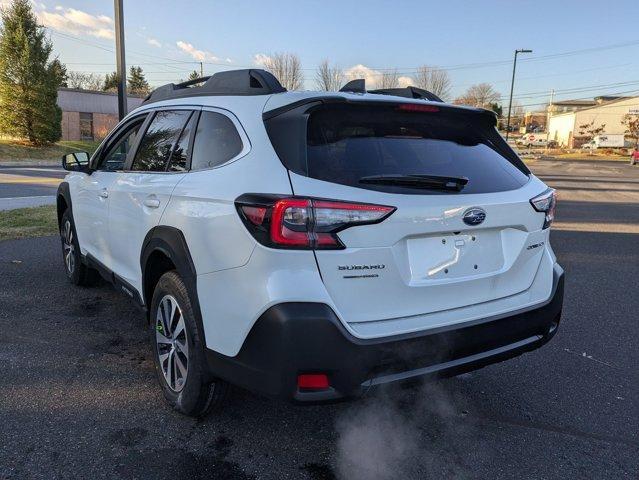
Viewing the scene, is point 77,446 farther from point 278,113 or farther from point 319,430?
point 278,113

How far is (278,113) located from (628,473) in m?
2.43

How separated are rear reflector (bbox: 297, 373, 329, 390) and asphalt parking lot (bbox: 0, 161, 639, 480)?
263mm

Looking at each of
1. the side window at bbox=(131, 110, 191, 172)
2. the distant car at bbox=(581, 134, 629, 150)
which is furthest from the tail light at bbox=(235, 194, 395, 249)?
the distant car at bbox=(581, 134, 629, 150)

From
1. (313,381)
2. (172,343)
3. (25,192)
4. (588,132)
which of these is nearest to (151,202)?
(172,343)

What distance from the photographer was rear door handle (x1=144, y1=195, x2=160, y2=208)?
307 cm

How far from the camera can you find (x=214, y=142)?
9.25 ft

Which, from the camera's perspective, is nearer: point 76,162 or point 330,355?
point 330,355

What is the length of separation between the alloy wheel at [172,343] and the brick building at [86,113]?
40.4 meters

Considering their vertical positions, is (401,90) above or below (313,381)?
above

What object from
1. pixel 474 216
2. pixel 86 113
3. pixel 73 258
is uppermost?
pixel 86 113

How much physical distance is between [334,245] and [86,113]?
43.1 m

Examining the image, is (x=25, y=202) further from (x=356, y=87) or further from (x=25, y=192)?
(x=356, y=87)

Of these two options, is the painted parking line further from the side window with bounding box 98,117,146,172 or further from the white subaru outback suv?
the white subaru outback suv

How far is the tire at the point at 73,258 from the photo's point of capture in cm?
501
